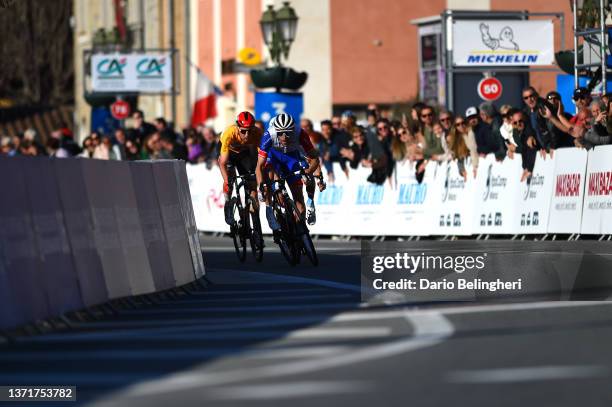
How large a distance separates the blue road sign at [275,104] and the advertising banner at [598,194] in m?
12.3

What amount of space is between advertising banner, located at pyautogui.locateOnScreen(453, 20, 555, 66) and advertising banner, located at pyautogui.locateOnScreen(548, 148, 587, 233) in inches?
539

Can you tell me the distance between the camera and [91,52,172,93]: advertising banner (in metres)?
55.8

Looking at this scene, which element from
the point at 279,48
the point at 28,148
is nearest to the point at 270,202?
the point at 279,48

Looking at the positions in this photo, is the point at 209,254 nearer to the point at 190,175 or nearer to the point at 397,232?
the point at 397,232

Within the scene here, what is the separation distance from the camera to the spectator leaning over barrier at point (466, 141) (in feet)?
89.4

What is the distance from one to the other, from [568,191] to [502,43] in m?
15.2

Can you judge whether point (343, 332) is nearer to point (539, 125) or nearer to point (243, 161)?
point (243, 161)

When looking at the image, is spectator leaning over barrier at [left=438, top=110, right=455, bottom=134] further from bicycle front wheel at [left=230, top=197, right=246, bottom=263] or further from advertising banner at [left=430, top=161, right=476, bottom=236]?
bicycle front wheel at [left=230, top=197, right=246, bottom=263]

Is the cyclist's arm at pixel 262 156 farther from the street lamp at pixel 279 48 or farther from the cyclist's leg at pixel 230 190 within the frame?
the street lamp at pixel 279 48

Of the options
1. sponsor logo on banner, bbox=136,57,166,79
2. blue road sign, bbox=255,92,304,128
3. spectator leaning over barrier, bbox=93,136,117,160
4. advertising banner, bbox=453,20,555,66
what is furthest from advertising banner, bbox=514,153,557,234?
sponsor logo on banner, bbox=136,57,166,79

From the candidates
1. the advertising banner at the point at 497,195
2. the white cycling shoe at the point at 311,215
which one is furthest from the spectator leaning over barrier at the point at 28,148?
the white cycling shoe at the point at 311,215

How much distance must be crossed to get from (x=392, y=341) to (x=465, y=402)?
2.80 meters

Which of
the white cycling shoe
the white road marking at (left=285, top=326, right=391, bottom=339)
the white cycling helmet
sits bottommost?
the white cycling shoe

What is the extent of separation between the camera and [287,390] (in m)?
8.91
